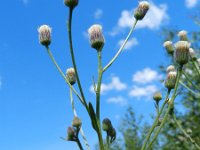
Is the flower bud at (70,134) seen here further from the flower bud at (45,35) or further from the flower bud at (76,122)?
the flower bud at (45,35)

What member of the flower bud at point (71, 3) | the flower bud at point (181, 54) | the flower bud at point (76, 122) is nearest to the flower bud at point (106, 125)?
the flower bud at point (76, 122)

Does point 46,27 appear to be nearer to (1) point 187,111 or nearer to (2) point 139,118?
(1) point 187,111

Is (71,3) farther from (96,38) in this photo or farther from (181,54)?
(181,54)

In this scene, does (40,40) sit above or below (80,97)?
above

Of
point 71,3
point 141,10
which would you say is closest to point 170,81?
point 141,10

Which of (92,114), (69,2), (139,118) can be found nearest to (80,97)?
(92,114)

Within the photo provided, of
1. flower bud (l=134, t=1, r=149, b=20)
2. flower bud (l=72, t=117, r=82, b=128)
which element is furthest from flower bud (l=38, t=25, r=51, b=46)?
flower bud (l=134, t=1, r=149, b=20)

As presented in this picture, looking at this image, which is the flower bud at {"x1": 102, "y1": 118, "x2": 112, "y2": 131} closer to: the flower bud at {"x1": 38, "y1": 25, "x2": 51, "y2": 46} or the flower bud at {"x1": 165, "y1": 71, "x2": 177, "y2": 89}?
the flower bud at {"x1": 165, "y1": 71, "x2": 177, "y2": 89}
